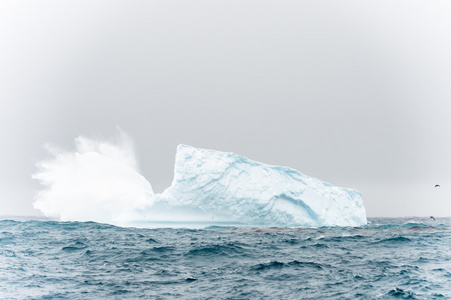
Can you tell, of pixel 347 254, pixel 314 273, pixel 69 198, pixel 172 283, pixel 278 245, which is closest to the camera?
pixel 172 283

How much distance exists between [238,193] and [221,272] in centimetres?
2309

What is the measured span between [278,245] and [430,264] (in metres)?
7.20

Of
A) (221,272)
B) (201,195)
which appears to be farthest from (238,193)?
(221,272)

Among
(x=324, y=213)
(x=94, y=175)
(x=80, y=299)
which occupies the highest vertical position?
(x=94, y=175)

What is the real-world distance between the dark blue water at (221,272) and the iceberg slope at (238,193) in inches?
637

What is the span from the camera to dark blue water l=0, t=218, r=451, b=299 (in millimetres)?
11016

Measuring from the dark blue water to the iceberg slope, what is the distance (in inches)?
637

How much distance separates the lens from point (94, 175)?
129ft

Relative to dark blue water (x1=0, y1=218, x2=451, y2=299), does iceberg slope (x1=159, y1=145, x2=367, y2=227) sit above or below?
above

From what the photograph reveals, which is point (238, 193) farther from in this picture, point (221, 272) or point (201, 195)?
point (221, 272)

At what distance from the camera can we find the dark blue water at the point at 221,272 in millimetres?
11016

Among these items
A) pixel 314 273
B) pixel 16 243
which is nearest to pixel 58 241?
pixel 16 243

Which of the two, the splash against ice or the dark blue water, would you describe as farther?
the splash against ice

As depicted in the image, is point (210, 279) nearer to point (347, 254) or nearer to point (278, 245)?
point (347, 254)
